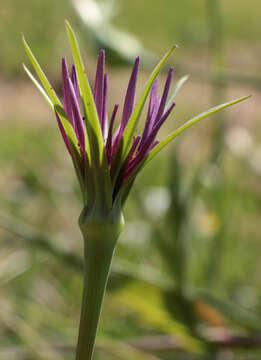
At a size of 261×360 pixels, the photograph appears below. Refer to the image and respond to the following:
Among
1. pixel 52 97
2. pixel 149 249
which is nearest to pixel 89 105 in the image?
pixel 52 97

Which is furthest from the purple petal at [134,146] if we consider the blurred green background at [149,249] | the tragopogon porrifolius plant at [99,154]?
the blurred green background at [149,249]

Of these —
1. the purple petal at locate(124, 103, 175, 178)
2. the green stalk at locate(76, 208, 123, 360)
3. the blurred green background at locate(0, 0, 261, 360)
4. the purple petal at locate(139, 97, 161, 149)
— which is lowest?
the blurred green background at locate(0, 0, 261, 360)

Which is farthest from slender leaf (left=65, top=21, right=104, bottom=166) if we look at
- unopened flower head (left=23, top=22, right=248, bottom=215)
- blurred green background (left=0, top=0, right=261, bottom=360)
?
blurred green background (left=0, top=0, right=261, bottom=360)

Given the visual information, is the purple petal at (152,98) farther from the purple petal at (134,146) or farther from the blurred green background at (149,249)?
the blurred green background at (149,249)

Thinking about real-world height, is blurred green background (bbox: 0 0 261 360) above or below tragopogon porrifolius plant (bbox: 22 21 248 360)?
below

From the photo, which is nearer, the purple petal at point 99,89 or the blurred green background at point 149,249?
the purple petal at point 99,89

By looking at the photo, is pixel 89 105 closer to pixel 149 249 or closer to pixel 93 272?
pixel 93 272

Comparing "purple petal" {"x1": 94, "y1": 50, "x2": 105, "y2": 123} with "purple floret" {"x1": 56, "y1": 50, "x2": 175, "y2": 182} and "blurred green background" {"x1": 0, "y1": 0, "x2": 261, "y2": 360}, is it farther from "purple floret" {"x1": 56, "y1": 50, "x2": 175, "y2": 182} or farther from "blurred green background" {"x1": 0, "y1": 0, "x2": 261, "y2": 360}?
"blurred green background" {"x1": 0, "y1": 0, "x2": 261, "y2": 360}

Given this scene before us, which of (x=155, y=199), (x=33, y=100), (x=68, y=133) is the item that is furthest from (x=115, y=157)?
(x=33, y=100)

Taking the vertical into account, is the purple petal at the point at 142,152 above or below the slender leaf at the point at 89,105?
below
